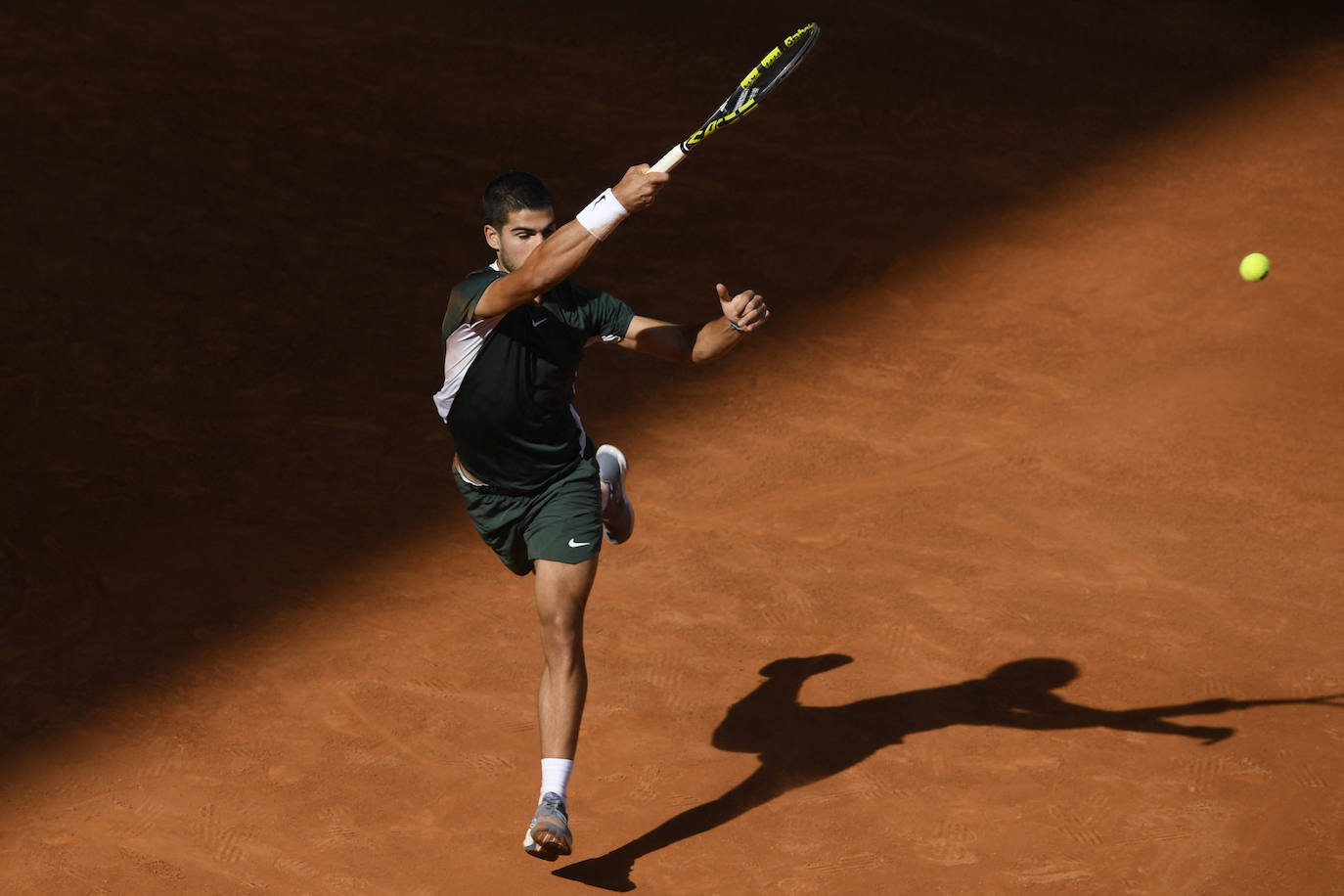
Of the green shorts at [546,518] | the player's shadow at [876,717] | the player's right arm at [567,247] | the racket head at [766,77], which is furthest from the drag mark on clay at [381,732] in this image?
the racket head at [766,77]

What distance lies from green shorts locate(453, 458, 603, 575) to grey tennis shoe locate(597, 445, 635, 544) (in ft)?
0.95

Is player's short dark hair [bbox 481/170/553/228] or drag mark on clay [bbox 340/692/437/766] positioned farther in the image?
drag mark on clay [bbox 340/692/437/766]

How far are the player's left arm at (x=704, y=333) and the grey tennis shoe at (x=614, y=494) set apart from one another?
612 millimetres

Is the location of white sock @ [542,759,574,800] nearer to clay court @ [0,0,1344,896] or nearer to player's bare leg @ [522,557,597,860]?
player's bare leg @ [522,557,597,860]

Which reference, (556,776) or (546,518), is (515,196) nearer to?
(546,518)

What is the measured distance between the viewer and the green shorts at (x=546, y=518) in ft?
19.2

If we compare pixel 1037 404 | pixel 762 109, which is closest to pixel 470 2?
pixel 762 109

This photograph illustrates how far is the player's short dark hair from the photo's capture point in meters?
5.61

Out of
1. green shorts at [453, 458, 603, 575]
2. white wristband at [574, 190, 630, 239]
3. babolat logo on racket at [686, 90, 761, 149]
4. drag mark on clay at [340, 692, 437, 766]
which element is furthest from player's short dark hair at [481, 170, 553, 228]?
drag mark on clay at [340, 692, 437, 766]

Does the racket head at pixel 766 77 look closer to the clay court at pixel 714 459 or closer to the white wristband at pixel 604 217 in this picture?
the white wristband at pixel 604 217

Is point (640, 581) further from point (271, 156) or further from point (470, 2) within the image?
point (470, 2)

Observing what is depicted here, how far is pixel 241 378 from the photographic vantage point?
9570 millimetres

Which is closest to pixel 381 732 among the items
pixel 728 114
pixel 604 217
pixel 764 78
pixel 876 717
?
pixel 876 717

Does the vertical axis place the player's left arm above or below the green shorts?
above
